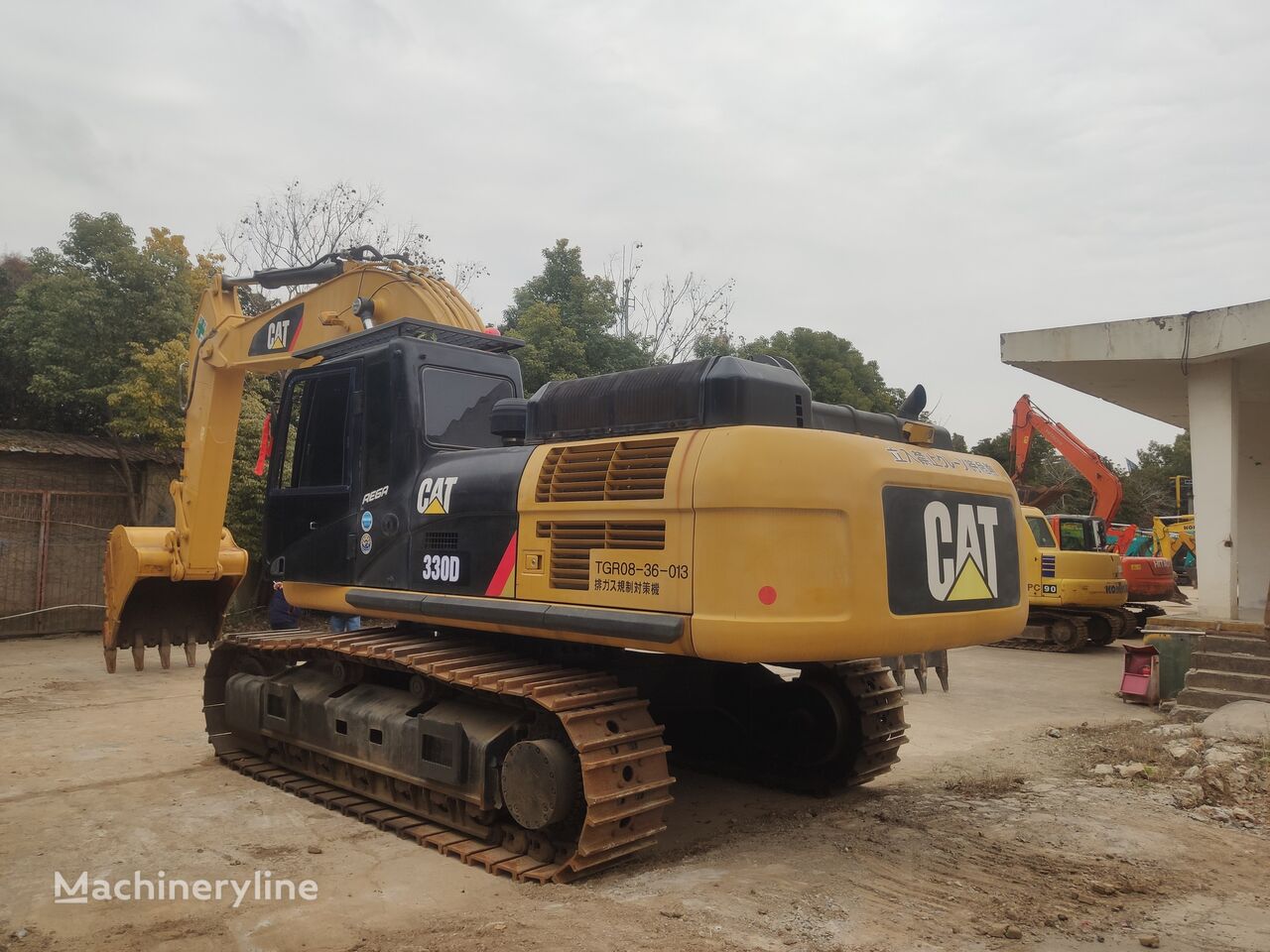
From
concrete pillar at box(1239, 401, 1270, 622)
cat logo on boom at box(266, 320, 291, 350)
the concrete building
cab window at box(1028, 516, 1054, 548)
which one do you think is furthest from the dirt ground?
cab window at box(1028, 516, 1054, 548)

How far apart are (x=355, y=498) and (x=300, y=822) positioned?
196 cm

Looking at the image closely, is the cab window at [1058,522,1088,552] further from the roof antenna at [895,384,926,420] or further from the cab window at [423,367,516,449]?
the cab window at [423,367,516,449]

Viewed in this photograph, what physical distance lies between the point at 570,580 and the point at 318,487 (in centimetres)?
253

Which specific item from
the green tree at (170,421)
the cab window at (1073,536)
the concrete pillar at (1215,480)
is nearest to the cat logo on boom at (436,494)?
the concrete pillar at (1215,480)

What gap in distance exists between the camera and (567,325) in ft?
75.6

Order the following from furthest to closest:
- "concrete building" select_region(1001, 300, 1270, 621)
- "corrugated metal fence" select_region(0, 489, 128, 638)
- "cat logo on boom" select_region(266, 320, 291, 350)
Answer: "corrugated metal fence" select_region(0, 489, 128, 638) → "concrete building" select_region(1001, 300, 1270, 621) → "cat logo on boom" select_region(266, 320, 291, 350)

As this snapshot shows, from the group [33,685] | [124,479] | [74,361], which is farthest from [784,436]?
[74,361]

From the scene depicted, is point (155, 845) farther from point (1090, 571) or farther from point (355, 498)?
point (1090, 571)

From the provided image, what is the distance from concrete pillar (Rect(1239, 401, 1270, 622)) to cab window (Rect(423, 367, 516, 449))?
13.3 m

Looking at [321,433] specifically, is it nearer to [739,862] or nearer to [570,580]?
[570,580]

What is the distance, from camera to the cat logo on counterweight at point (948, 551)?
4512 millimetres

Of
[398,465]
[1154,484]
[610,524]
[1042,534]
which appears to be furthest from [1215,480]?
[1154,484]

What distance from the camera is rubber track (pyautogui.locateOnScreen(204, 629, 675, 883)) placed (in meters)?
4.45

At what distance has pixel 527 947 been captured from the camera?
370 centimetres
